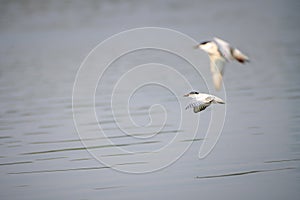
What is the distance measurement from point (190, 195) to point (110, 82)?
24.1ft

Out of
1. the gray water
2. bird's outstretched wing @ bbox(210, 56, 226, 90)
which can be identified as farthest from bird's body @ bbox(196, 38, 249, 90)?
the gray water

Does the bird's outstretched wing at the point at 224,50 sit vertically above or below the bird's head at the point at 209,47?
below

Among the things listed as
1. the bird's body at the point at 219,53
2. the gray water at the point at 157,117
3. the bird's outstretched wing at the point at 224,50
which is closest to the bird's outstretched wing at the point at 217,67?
the bird's body at the point at 219,53

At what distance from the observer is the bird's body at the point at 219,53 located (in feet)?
27.2

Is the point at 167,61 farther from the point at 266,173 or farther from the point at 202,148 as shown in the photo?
the point at 266,173

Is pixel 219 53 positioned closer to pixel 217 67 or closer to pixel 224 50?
pixel 224 50

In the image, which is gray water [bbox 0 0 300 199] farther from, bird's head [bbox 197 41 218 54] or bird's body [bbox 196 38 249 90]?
bird's head [bbox 197 41 218 54]

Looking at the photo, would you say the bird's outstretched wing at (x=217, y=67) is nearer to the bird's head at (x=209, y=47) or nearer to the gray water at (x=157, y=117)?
the bird's head at (x=209, y=47)

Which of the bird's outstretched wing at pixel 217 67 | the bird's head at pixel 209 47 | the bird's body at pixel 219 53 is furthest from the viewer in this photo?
the bird's outstretched wing at pixel 217 67

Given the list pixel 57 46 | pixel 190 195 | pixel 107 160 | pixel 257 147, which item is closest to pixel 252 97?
pixel 257 147

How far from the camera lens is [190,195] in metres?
7.89

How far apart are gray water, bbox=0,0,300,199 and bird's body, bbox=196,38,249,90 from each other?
109 centimetres

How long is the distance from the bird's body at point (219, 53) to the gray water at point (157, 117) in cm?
109

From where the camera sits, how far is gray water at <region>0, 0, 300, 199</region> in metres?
8.30
